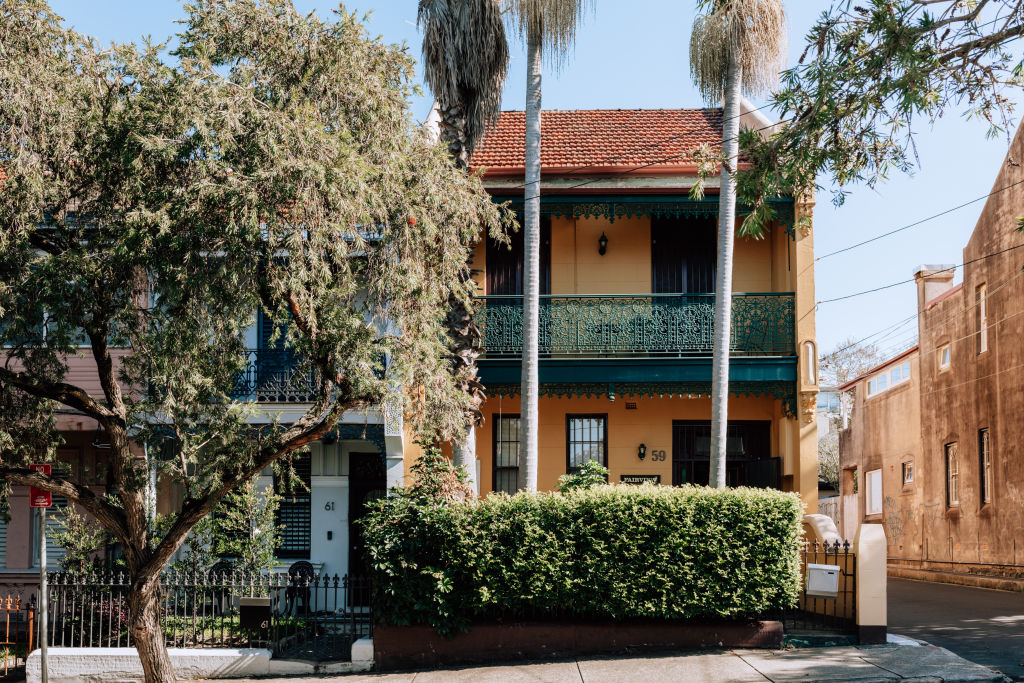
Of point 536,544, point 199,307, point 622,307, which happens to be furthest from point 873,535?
point 199,307

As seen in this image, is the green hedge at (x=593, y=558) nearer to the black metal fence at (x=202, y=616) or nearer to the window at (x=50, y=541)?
the black metal fence at (x=202, y=616)

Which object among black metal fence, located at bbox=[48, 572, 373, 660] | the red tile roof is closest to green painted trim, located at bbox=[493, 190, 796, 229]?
the red tile roof

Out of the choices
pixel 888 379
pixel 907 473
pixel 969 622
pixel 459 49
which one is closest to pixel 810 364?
pixel 969 622

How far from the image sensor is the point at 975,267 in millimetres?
20875

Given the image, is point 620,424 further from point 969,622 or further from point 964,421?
point 964,421

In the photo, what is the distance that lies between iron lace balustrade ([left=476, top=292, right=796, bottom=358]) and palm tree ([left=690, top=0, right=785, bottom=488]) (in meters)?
1.39

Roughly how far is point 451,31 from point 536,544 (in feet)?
22.7

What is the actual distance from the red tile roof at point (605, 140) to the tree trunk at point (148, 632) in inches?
341

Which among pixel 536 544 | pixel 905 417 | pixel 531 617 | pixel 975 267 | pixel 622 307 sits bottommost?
pixel 531 617

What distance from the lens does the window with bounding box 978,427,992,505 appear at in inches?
783

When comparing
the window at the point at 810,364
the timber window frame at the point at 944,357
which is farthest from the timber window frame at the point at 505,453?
the timber window frame at the point at 944,357

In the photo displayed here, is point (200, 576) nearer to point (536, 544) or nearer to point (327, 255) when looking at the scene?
point (536, 544)

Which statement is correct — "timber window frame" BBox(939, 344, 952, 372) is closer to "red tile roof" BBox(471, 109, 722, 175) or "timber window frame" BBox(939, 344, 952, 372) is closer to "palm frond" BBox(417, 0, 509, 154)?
"red tile roof" BBox(471, 109, 722, 175)

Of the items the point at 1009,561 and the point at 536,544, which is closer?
the point at 536,544
